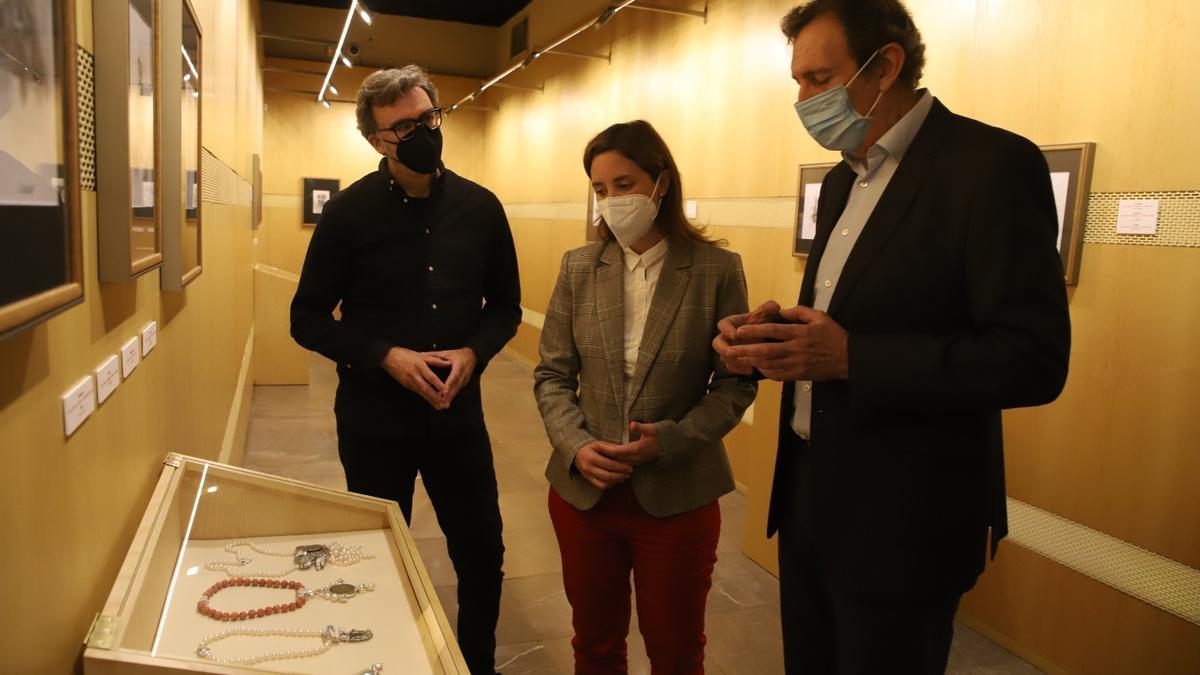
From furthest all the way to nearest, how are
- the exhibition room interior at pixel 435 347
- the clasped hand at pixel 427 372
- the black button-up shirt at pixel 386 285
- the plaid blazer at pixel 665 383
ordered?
the black button-up shirt at pixel 386 285
the clasped hand at pixel 427 372
the plaid blazer at pixel 665 383
the exhibition room interior at pixel 435 347

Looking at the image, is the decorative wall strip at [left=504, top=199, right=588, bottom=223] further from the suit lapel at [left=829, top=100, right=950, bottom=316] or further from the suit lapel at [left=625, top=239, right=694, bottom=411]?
the suit lapel at [left=829, top=100, right=950, bottom=316]

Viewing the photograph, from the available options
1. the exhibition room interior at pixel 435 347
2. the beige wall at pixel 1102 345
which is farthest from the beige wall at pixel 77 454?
the beige wall at pixel 1102 345

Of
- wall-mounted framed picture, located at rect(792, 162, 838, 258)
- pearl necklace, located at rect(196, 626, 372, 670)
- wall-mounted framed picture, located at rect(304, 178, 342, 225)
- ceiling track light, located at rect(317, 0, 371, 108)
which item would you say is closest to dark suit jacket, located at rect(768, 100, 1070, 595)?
pearl necklace, located at rect(196, 626, 372, 670)

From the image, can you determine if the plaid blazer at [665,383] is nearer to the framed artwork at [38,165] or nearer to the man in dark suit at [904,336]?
the man in dark suit at [904,336]

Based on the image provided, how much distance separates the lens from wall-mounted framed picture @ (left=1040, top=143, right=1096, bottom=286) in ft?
10.4

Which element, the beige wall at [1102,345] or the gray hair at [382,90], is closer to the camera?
the gray hair at [382,90]

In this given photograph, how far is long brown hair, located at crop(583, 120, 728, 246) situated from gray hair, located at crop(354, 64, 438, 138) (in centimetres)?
60

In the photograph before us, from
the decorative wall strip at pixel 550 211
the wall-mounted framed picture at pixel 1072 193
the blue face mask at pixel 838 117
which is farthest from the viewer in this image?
the decorative wall strip at pixel 550 211

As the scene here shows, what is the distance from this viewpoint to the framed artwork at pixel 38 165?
831 mm

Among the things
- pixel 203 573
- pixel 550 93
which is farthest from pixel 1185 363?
pixel 550 93

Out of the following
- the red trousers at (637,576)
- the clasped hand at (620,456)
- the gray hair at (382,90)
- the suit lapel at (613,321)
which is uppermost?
Result: the gray hair at (382,90)

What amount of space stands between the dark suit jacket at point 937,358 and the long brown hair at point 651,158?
71 cm

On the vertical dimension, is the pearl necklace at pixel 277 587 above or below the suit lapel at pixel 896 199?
below

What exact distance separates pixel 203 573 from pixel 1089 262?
3.26 metres
